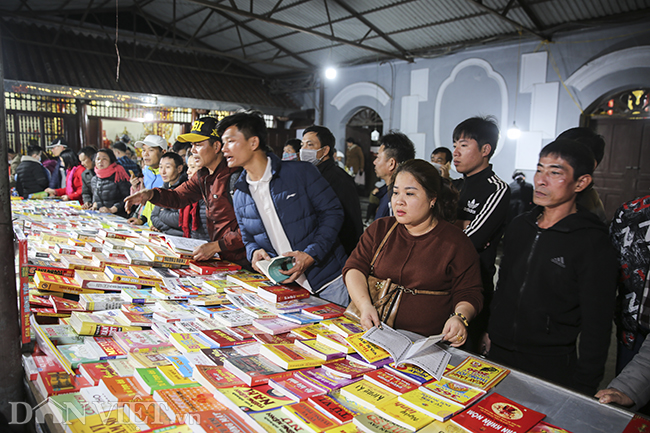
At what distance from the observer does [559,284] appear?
168 centimetres

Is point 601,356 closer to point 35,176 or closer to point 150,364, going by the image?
point 150,364

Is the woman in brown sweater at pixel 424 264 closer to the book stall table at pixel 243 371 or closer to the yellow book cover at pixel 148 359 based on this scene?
the book stall table at pixel 243 371

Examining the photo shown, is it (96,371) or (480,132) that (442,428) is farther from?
(480,132)

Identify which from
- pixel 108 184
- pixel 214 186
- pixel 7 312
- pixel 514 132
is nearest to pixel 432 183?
pixel 7 312

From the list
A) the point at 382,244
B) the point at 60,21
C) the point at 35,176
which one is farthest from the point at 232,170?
the point at 60,21

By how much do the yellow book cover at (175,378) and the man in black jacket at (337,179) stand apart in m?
1.93

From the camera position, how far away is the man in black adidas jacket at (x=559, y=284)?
5.19 feet

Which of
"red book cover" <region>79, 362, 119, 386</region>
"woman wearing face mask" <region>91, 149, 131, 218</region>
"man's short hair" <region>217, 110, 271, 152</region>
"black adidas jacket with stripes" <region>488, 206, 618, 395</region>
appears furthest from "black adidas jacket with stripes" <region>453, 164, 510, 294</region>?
"woman wearing face mask" <region>91, 149, 131, 218</region>

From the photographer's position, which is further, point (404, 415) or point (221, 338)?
point (221, 338)

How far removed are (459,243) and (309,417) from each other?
3.04 feet

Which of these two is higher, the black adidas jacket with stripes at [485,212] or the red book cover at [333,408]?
the black adidas jacket with stripes at [485,212]

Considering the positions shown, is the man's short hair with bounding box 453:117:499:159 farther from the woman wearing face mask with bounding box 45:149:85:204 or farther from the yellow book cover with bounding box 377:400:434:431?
the woman wearing face mask with bounding box 45:149:85:204

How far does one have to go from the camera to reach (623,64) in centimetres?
691

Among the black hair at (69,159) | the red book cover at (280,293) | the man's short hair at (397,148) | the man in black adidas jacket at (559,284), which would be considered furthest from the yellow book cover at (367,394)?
the black hair at (69,159)
